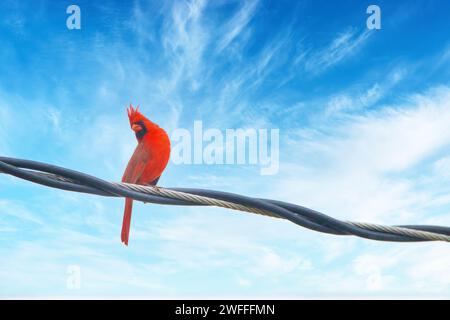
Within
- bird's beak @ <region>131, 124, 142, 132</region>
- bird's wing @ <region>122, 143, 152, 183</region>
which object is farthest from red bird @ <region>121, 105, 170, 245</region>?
bird's beak @ <region>131, 124, 142, 132</region>

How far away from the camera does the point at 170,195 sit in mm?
1439

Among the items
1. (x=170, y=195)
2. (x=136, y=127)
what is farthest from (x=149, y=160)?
(x=170, y=195)

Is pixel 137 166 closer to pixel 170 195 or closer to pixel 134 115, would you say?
pixel 134 115

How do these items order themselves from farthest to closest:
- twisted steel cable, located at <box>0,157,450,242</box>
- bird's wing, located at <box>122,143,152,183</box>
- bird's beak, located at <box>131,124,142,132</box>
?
bird's beak, located at <box>131,124,142,132</box> → bird's wing, located at <box>122,143,152,183</box> → twisted steel cable, located at <box>0,157,450,242</box>

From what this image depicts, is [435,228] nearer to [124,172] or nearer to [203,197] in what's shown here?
[203,197]

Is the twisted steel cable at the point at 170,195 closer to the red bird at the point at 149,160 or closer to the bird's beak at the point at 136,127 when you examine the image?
the red bird at the point at 149,160

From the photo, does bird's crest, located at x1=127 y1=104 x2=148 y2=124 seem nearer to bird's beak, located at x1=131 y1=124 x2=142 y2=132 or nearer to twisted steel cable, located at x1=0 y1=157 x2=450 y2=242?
bird's beak, located at x1=131 y1=124 x2=142 y2=132

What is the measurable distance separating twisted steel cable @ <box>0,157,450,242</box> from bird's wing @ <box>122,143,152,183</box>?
1.81 m

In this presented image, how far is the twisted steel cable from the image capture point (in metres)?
1.44


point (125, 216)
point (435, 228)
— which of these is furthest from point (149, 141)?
point (435, 228)
